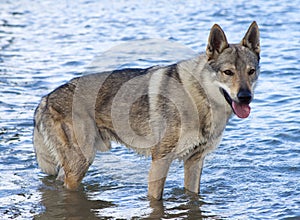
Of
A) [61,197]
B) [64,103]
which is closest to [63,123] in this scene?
[64,103]

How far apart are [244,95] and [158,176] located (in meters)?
1.21

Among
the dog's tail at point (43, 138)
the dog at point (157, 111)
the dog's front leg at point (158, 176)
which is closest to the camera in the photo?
the dog at point (157, 111)

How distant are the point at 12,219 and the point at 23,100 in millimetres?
3868

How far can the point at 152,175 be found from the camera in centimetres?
602

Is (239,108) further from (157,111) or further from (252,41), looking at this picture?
(157,111)

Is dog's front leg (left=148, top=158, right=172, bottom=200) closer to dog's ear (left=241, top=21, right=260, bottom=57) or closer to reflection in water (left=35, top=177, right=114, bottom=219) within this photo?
reflection in water (left=35, top=177, right=114, bottom=219)

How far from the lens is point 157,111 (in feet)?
19.3

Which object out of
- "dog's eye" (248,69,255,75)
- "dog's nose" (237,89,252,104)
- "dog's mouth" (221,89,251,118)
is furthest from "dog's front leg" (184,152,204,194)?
"dog's eye" (248,69,255,75)

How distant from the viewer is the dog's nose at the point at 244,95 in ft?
17.7

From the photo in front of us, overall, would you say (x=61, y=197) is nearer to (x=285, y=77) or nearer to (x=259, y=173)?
(x=259, y=173)

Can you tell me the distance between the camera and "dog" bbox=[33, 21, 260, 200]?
565 centimetres

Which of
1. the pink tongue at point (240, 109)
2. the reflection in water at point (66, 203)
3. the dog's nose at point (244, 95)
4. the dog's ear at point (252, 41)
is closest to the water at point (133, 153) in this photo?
the reflection in water at point (66, 203)

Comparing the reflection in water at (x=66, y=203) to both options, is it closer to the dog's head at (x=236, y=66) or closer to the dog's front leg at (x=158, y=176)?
the dog's front leg at (x=158, y=176)

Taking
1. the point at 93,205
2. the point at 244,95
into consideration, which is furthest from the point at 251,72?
the point at 93,205
